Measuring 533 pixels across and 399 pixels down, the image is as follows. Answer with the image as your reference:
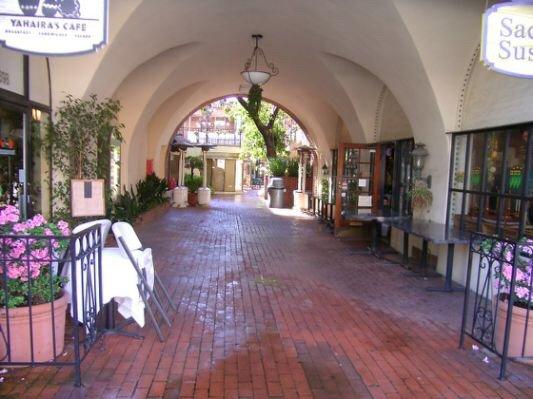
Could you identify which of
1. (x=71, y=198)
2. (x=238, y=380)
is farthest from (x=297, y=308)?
(x=71, y=198)

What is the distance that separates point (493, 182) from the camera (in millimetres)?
5773

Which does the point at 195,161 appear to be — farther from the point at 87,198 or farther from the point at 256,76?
the point at 87,198

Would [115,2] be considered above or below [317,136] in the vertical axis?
above

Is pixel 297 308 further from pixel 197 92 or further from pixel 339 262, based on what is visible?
pixel 197 92

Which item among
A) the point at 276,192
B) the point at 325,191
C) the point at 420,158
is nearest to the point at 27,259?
the point at 420,158

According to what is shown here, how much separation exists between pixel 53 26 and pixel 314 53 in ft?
20.4

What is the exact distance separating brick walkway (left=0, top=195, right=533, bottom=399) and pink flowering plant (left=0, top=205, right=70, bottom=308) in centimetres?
53

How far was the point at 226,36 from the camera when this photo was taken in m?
8.70

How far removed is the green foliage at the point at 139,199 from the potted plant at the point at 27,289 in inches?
230

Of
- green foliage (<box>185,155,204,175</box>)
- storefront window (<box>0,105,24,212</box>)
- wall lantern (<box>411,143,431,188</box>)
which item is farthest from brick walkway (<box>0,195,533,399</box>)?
green foliage (<box>185,155,204,175</box>)

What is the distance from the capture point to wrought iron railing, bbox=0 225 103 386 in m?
3.04

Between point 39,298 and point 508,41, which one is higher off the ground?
point 508,41

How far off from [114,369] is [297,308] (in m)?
2.13

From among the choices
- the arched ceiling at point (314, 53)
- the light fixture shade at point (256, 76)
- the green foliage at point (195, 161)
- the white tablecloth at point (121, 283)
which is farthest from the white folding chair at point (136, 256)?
the green foliage at point (195, 161)
